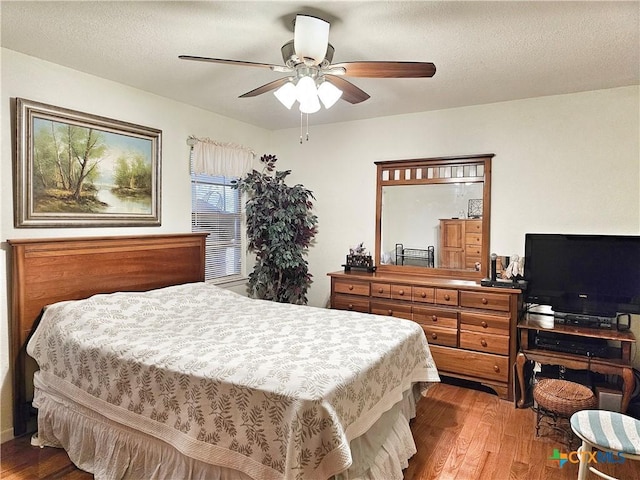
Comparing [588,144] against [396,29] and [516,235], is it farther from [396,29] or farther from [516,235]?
[396,29]

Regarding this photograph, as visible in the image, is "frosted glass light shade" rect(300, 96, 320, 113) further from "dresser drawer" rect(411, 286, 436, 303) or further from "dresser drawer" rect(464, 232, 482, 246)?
"dresser drawer" rect(464, 232, 482, 246)

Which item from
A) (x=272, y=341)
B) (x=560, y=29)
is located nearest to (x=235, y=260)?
(x=272, y=341)

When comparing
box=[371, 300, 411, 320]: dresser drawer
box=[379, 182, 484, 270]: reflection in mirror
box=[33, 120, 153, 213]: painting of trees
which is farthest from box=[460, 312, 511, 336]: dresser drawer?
box=[33, 120, 153, 213]: painting of trees

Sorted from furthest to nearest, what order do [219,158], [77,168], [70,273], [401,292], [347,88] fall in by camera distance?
[219,158]
[401,292]
[77,168]
[70,273]
[347,88]

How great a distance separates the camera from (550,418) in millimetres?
2990

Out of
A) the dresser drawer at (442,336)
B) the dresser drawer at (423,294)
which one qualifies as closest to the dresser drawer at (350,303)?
the dresser drawer at (423,294)

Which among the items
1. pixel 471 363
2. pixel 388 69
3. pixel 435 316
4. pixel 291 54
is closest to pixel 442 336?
pixel 435 316

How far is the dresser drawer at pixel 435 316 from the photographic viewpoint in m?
3.48

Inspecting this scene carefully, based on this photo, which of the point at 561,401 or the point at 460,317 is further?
the point at 460,317

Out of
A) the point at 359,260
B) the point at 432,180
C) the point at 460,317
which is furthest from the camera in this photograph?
the point at 359,260

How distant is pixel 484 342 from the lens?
11.0 ft

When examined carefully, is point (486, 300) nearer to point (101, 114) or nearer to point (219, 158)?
point (219, 158)

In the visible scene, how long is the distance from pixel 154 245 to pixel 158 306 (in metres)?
0.71

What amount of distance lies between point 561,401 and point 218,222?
3.42m
